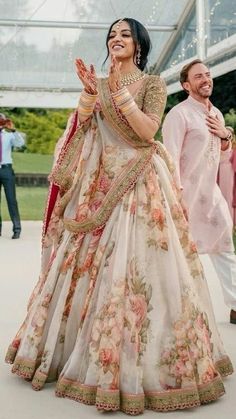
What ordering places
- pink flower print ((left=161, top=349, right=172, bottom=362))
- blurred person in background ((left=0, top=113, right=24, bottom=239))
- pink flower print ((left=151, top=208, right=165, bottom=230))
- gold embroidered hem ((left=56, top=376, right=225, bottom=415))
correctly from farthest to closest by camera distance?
blurred person in background ((left=0, top=113, right=24, bottom=239)) → pink flower print ((left=151, top=208, right=165, bottom=230)) → pink flower print ((left=161, top=349, right=172, bottom=362)) → gold embroidered hem ((left=56, top=376, right=225, bottom=415))

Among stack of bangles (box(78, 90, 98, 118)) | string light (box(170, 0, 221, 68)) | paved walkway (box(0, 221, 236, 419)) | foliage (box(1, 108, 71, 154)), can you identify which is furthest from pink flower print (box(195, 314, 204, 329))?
foliage (box(1, 108, 71, 154))

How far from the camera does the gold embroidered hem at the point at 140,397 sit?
2.90 metres

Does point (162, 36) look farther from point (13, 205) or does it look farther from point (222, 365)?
point (222, 365)

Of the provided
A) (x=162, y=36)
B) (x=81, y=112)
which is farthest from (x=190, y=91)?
(x=162, y=36)

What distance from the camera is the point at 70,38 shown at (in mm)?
14562

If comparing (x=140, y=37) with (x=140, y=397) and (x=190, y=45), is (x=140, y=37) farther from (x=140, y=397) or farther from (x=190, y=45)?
(x=190, y=45)

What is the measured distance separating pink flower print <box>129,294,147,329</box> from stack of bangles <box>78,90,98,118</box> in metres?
0.76

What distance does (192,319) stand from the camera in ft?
10.1

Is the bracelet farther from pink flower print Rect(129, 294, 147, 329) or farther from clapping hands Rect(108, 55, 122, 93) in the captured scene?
pink flower print Rect(129, 294, 147, 329)

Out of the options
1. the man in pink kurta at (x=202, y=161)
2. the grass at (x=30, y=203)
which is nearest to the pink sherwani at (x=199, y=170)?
the man in pink kurta at (x=202, y=161)

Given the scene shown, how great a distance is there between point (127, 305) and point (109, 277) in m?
0.13

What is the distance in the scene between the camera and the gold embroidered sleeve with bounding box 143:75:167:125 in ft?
10.4

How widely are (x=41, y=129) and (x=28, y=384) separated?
1020 inches

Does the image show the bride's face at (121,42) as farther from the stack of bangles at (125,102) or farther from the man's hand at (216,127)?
the man's hand at (216,127)
